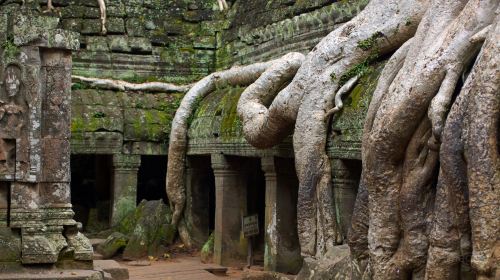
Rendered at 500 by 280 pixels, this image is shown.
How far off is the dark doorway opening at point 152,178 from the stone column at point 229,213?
393cm

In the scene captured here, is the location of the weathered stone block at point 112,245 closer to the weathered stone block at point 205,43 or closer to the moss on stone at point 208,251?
the moss on stone at point 208,251

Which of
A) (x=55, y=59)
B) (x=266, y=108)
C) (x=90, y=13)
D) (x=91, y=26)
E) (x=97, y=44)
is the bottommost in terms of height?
(x=266, y=108)

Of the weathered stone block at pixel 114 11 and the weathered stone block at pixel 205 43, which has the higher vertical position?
the weathered stone block at pixel 114 11

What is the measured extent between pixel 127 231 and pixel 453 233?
28.7 feet

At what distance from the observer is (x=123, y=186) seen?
15086 millimetres

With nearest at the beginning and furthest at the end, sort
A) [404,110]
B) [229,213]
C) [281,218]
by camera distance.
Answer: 1. [404,110]
2. [281,218]
3. [229,213]

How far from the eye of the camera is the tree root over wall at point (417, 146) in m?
6.18

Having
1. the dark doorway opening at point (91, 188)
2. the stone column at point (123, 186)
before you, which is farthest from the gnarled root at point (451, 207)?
the dark doorway opening at point (91, 188)

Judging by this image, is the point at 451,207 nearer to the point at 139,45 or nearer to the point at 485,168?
the point at 485,168

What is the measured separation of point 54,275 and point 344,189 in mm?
3141

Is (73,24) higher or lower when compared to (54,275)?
higher

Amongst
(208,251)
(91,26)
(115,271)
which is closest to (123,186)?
(208,251)

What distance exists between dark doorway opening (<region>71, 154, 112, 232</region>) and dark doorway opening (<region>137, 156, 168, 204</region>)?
2.09ft

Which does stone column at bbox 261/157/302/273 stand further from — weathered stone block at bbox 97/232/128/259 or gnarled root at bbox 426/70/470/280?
gnarled root at bbox 426/70/470/280
